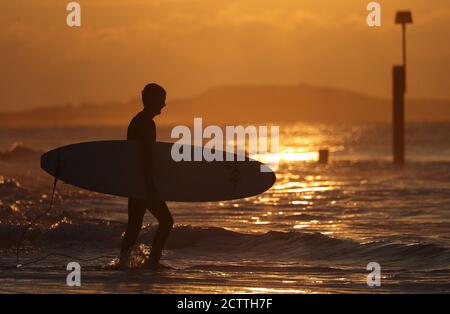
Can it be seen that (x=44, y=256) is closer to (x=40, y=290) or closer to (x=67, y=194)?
(x=40, y=290)

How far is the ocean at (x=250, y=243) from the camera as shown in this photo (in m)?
8.90

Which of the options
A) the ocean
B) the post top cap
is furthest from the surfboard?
the post top cap

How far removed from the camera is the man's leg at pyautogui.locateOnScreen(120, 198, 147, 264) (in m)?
9.40

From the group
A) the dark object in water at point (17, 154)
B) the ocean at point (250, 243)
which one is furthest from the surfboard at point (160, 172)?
the dark object in water at point (17, 154)

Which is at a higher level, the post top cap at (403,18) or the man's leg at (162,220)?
the post top cap at (403,18)

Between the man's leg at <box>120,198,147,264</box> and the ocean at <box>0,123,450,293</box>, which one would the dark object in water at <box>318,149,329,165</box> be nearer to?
the ocean at <box>0,123,450,293</box>

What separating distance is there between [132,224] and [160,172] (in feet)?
5.02

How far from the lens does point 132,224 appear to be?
370 inches

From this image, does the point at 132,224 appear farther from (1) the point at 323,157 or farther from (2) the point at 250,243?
(1) the point at 323,157

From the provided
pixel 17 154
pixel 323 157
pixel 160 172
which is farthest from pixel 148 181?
pixel 17 154

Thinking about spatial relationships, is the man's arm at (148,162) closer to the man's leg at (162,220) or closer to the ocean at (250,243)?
the man's leg at (162,220)

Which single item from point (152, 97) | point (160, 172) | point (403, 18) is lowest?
point (160, 172)

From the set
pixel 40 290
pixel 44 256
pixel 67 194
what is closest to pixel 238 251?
pixel 44 256

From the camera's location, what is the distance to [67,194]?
21.0m
